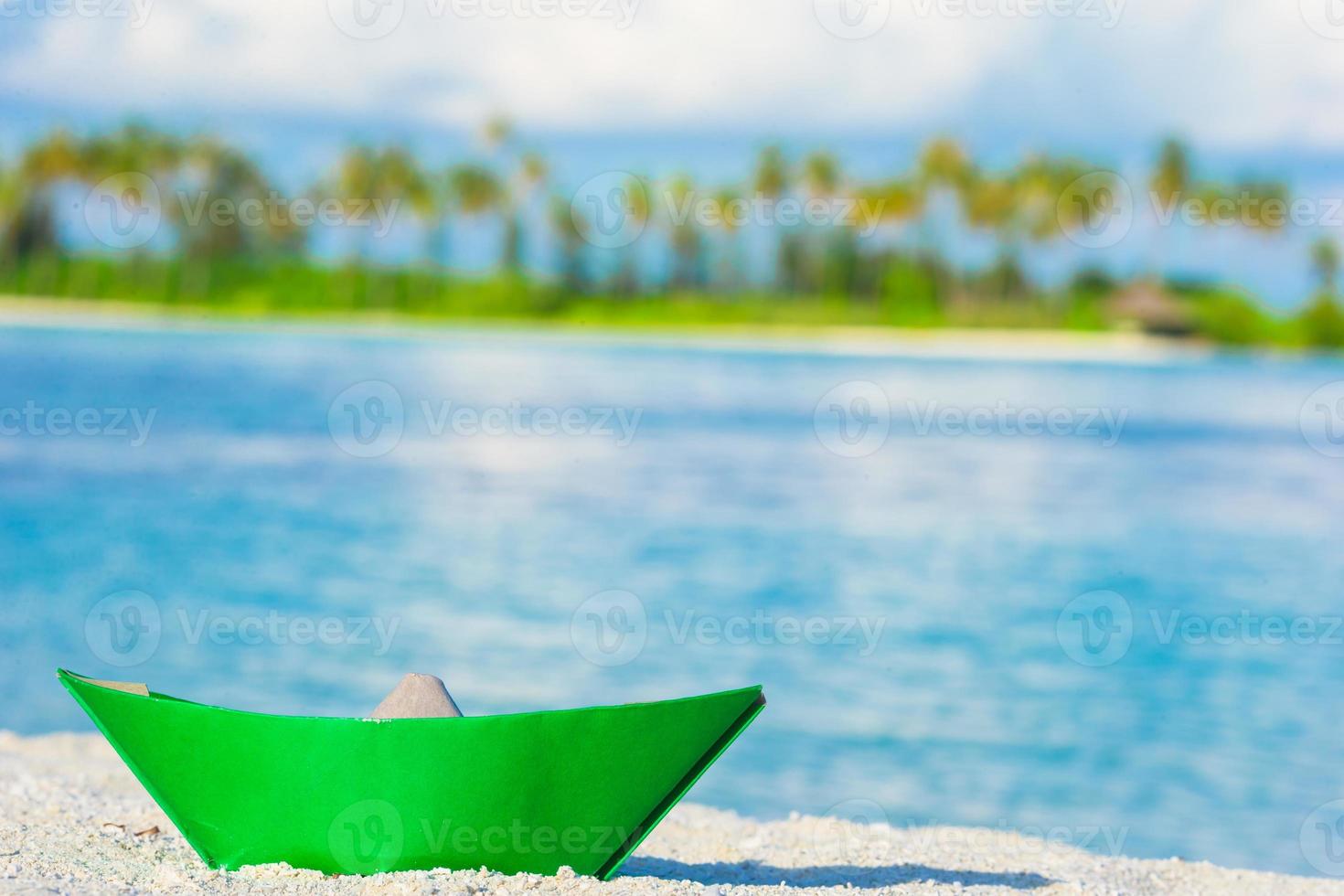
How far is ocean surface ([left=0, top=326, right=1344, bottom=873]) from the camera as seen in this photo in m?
11.2

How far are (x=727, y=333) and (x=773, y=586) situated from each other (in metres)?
69.7

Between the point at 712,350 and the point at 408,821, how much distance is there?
82765 millimetres

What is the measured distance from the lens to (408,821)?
4785 millimetres

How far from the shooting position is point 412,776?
4750 mm

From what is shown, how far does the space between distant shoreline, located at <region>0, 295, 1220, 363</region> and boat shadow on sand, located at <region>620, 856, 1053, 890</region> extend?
251 ft

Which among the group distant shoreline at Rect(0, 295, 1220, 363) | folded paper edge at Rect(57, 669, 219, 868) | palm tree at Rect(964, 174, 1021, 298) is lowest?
distant shoreline at Rect(0, 295, 1220, 363)

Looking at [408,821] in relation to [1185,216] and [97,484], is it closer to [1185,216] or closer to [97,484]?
[97,484]

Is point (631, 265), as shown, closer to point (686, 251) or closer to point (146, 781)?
point (686, 251)

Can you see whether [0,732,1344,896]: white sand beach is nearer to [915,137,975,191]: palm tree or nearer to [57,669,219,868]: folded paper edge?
[57,669,219,868]: folded paper edge

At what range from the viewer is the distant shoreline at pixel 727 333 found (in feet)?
276

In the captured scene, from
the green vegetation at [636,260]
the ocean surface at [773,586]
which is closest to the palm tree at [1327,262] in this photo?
the green vegetation at [636,260]

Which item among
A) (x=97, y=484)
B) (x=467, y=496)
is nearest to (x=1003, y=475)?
(x=467, y=496)

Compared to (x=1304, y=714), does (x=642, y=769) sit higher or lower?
higher

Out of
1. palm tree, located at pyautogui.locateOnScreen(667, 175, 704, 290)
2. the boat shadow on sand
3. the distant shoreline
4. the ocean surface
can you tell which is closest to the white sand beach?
the boat shadow on sand
